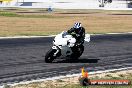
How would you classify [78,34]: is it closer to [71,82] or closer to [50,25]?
[71,82]

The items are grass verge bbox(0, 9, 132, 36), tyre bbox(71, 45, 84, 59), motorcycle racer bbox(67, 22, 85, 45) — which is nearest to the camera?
motorcycle racer bbox(67, 22, 85, 45)

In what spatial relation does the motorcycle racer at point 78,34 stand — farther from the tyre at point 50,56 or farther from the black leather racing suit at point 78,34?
the tyre at point 50,56

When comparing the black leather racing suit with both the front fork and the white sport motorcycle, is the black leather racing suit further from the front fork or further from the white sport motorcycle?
the front fork

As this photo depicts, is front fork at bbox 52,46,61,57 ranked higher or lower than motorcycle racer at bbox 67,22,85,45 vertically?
lower

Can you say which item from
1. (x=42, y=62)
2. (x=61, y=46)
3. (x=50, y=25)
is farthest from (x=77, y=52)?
(x=50, y=25)

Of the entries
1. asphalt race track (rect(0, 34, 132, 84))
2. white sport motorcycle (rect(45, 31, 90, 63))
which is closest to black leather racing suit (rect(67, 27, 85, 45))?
white sport motorcycle (rect(45, 31, 90, 63))

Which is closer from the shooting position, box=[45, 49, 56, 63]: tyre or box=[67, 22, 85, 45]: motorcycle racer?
box=[45, 49, 56, 63]: tyre

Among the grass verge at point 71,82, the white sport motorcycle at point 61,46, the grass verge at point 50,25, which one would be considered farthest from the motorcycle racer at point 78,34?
the grass verge at point 50,25

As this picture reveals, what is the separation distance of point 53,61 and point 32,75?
3.53 meters

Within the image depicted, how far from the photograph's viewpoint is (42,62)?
1809 cm

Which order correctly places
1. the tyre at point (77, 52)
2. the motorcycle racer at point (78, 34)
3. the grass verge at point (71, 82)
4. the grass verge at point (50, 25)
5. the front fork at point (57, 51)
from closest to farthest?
the grass verge at point (71, 82)
the front fork at point (57, 51)
the motorcycle racer at point (78, 34)
the tyre at point (77, 52)
the grass verge at point (50, 25)

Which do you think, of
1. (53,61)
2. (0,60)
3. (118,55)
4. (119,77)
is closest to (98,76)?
(119,77)

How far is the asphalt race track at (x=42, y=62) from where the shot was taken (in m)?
15.1

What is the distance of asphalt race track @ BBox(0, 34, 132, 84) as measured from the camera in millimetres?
15117
